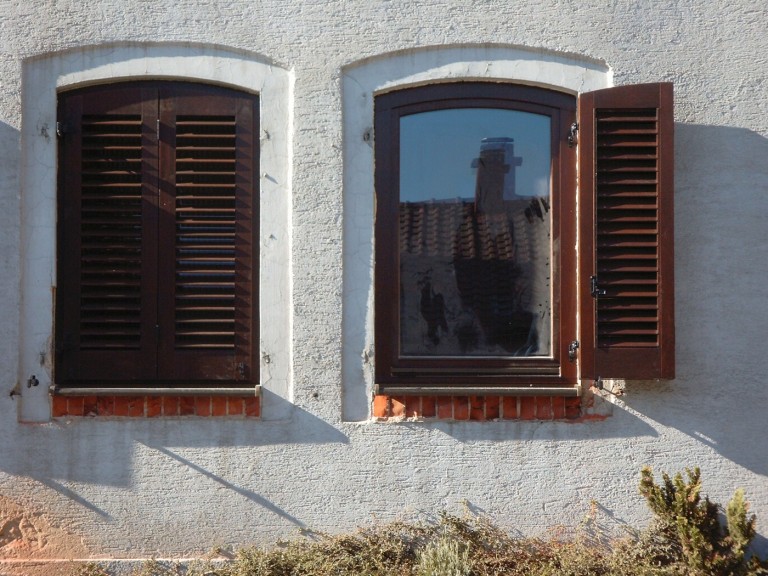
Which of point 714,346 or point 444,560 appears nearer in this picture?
point 444,560

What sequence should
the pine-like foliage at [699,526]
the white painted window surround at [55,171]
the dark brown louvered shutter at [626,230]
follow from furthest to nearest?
the white painted window surround at [55,171] → the dark brown louvered shutter at [626,230] → the pine-like foliage at [699,526]

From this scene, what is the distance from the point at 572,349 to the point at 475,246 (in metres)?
0.77

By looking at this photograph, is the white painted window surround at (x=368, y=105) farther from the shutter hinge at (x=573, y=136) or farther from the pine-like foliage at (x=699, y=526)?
the pine-like foliage at (x=699, y=526)

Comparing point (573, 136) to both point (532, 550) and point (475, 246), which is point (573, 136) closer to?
point (475, 246)

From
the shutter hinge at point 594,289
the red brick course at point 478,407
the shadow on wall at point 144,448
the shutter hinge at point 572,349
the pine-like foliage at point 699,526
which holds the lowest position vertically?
the pine-like foliage at point 699,526

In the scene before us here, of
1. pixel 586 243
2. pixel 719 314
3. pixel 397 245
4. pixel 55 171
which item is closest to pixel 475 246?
pixel 397 245

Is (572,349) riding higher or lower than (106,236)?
lower

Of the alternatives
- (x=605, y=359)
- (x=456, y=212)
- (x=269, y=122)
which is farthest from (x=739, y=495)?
(x=269, y=122)

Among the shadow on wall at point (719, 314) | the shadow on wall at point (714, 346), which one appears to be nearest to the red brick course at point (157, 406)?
the shadow on wall at point (714, 346)

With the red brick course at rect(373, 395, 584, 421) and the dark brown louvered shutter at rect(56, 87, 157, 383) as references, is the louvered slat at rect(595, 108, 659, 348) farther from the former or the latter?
the dark brown louvered shutter at rect(56, 87, 157, 383)

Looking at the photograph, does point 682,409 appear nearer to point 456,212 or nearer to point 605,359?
point 605,359

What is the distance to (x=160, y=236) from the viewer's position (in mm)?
4703

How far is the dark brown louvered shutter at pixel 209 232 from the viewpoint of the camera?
470 centimetres

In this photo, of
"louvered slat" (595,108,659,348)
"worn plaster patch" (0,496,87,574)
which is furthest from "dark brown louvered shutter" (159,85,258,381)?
"louvered slat" (595,108,659,348)
